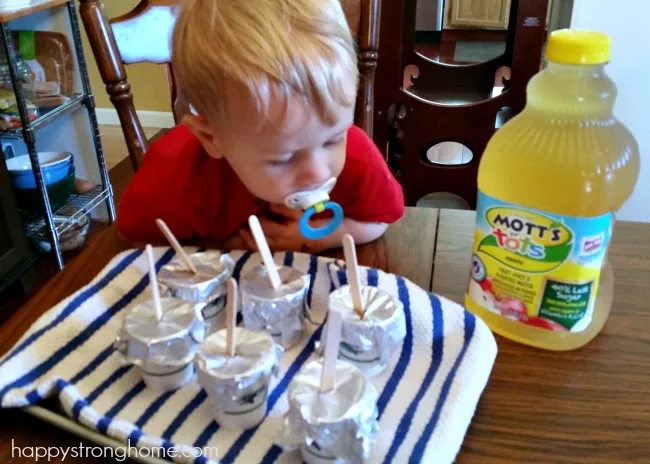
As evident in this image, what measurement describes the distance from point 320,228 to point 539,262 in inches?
11.0

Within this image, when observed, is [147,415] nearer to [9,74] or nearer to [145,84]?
[9,74]

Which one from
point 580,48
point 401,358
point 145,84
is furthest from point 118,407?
point 145,84

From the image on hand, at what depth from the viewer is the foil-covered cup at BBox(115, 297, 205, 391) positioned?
49 cm

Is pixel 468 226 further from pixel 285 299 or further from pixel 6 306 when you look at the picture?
pixel 6 306

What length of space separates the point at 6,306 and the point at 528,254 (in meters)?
1.74

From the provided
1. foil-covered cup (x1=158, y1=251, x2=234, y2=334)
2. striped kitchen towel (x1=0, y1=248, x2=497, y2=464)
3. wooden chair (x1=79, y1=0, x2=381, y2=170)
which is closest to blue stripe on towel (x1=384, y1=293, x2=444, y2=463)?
striped kitchen towel (x1=0, y1=248, x2=497, y2=464)

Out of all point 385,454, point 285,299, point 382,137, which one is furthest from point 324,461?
point 382,137

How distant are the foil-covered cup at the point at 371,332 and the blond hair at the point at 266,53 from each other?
0.18 metres

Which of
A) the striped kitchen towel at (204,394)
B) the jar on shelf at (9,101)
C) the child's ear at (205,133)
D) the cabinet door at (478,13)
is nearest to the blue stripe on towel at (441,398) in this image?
the striped kitchen towel at (204,394)

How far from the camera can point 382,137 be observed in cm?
169

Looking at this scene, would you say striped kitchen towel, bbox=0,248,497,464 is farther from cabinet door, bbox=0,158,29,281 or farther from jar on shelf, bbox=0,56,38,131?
jar on shelf, bbox=0,56,38,131

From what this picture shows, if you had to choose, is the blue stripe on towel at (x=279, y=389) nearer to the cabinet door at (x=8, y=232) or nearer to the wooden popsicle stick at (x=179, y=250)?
the wooden popsicle stick at (x=179, y=250)

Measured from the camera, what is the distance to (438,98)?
1.72 meters

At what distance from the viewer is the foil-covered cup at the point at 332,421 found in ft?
1.37
